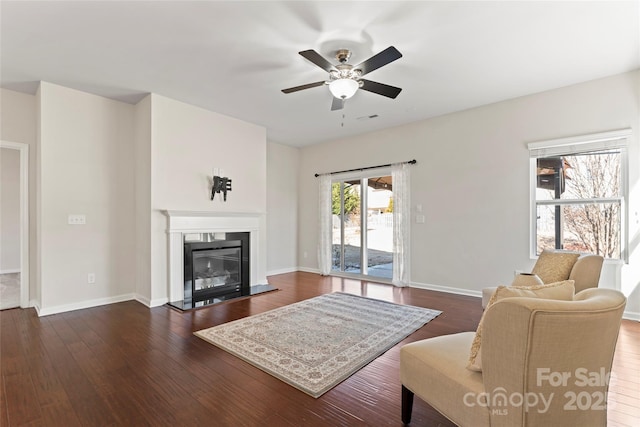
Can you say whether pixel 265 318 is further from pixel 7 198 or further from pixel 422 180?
pixel 7 198

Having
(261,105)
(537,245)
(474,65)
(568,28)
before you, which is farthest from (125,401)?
(537,245)

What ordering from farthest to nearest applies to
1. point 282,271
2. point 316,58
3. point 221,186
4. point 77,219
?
point 282,271
point 221,186
point 77,219
point 316,58

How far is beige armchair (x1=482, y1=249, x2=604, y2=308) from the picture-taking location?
251 centimetres

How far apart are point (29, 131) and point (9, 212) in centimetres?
439

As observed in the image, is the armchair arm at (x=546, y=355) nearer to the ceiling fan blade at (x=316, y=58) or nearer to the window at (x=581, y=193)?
the ceiling fan blade at (x=316, y=58)

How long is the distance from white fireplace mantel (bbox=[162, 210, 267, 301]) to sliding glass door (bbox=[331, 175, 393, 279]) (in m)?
1.77

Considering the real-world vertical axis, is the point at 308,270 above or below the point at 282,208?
below

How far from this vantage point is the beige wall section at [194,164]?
4172mm

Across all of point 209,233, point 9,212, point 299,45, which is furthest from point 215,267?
point 9,212

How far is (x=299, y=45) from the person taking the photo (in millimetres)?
2947

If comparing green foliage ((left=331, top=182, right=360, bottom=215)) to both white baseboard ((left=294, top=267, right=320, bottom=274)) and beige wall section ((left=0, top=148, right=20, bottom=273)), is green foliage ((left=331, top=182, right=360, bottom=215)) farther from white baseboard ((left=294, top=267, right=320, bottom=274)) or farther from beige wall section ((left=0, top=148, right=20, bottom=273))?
beige wall section ((left=0, top=148, right=20, bottom=273))

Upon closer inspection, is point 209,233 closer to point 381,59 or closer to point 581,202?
point 381,59

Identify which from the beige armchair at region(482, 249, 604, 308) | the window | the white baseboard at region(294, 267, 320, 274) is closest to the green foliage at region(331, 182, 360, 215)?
the white baseboard at region(294, 267, 320, 274)

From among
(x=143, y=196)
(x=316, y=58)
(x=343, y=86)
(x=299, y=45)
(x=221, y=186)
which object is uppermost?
(x=299, y=45)
